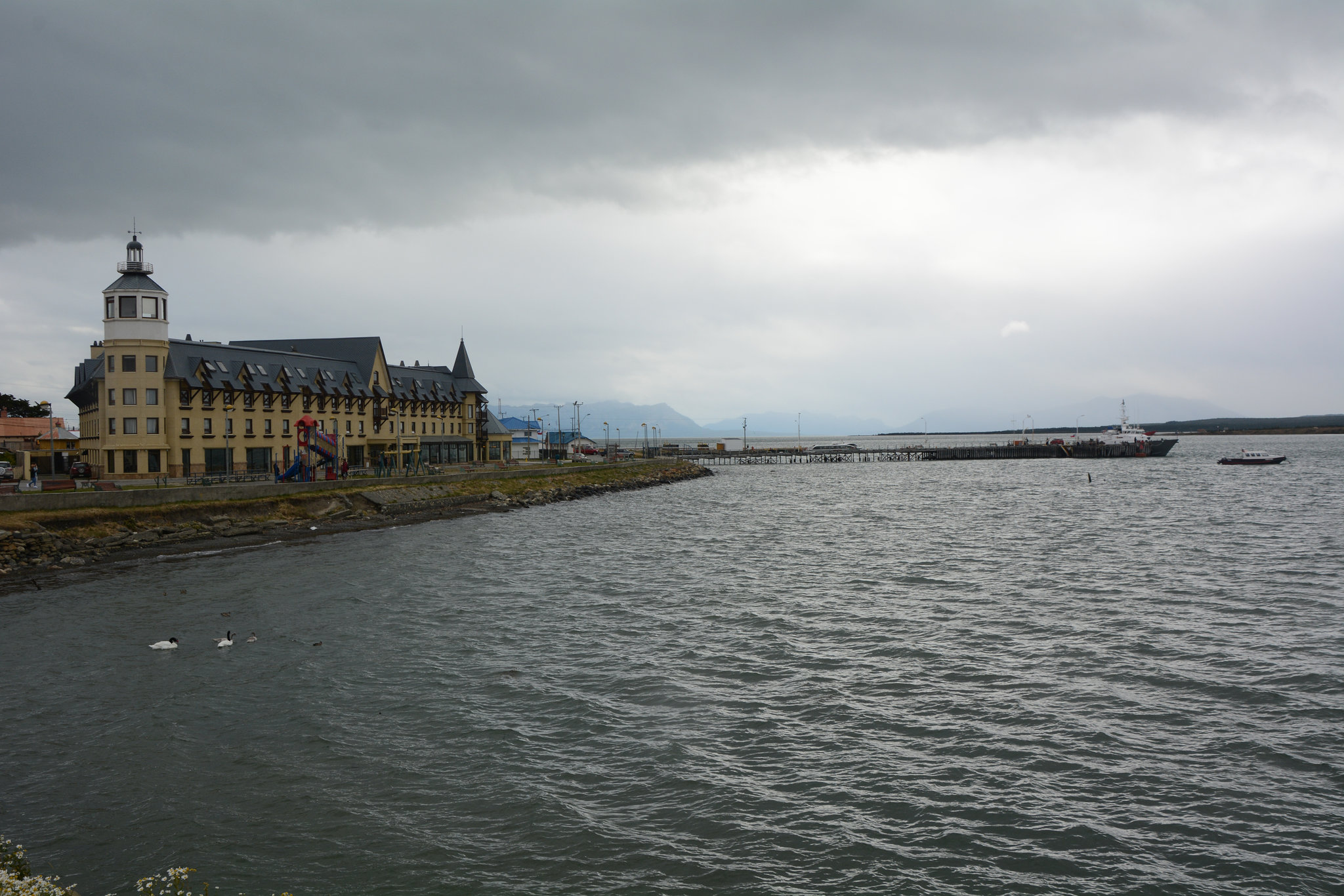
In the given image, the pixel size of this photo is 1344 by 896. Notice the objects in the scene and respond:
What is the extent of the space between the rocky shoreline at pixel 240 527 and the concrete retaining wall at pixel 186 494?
108 centimetres

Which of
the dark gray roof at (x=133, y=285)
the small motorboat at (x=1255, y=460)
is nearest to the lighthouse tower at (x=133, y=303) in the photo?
the dark gray roof at (x=133, y=285)

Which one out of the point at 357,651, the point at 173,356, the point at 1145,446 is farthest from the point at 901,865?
the point at 1145,446

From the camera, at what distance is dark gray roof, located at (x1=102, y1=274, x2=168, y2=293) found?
217 ft

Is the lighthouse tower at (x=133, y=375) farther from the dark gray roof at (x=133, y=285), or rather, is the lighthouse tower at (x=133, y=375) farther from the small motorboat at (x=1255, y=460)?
the small motorboat at (x=1255, y=460)

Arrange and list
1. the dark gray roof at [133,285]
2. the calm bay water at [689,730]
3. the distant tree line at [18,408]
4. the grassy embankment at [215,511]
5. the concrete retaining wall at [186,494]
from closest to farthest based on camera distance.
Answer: the calm bay water at [689,730] < the grassy embankment at [215,511] < the concrete retaining wall at [186,494] < the dark gray roof at [133,285] < the distant tree line at [18,408]

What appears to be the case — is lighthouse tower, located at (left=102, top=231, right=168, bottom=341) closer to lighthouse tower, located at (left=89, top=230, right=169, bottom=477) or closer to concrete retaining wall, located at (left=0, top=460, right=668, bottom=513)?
lighthouse tower, located at (left=89, top=230, right=169, bottom=477)

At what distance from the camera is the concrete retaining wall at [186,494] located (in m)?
45.9

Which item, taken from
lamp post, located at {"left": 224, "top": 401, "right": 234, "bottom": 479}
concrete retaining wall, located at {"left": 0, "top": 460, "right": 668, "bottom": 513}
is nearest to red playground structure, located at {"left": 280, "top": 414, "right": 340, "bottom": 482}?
concrete retaining wall, located at {"left": 0, "top": 460, "right": 668, "bottom": 513}

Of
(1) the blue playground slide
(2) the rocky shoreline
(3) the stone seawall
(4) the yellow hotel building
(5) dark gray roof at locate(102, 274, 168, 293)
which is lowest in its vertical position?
(2) the rocky shoreline

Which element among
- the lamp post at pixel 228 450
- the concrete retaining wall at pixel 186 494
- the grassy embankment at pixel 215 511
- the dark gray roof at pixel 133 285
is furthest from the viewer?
the lamp post at pixel 228 450

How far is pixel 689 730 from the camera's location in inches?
732

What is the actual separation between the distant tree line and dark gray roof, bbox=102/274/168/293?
7564 centimetres

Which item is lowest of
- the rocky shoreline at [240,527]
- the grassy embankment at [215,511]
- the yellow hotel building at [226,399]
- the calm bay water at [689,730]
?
the calm bay water at [689,730]

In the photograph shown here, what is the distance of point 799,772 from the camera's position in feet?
53.5
